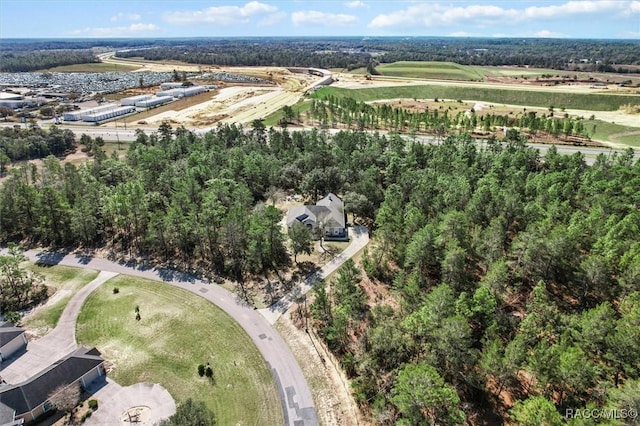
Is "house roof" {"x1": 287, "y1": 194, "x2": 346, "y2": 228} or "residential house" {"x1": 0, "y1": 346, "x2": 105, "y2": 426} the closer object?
"residential house" {"x1": 0, "y1": 346, "x2": 105, "y2": 426}

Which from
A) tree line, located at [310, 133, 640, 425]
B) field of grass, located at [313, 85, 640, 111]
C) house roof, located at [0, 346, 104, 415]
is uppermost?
field of grass, located at [313, 85, 640, 111]

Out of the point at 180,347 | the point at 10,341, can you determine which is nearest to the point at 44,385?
the point at 10,341

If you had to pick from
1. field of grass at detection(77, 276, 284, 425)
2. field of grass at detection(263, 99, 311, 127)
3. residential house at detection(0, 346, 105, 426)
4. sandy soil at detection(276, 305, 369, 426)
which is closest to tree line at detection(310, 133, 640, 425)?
sandy soil at detection(276, 305, 369, 426)

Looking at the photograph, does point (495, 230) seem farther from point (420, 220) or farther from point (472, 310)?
point (472, 310)

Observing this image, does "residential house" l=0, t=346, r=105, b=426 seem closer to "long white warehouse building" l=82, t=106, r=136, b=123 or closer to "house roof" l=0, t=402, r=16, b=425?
"house roof" l=0, t=402, r=16, b=425

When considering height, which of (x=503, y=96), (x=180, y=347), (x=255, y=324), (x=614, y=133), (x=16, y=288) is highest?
(x=503, y=96)

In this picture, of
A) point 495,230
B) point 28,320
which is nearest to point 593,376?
point 495,230

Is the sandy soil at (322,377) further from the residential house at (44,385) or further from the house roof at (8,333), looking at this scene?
the house roof at (8,333)

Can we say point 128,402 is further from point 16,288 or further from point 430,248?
point 430,248
